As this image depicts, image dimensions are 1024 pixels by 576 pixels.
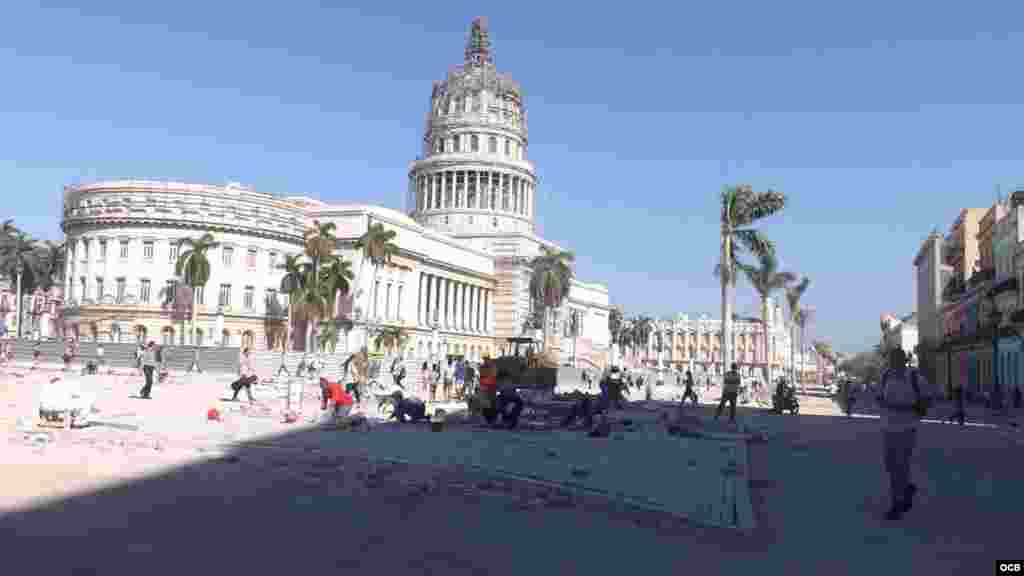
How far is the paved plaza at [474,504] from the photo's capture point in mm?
7184

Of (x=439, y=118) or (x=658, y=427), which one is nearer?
(x=658, y=427)

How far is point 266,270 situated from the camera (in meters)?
66.4

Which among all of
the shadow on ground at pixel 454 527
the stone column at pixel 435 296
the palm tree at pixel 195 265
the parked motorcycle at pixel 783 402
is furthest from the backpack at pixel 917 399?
the stone column at pixel 435 296

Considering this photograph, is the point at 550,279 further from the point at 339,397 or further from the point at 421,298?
the point at 339,397

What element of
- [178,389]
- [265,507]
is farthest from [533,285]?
[265,507]

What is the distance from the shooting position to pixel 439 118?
108 meters

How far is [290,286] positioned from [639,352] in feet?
374

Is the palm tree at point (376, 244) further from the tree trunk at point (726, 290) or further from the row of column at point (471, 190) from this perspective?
the row of column at point (471, 190)

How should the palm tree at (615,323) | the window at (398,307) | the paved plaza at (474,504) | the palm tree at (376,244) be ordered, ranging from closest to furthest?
1. the paved plaza at (474,504)
2. the palm tree at (376,244)
3. the window at (398,307)
4. the palm tree at (615,323)

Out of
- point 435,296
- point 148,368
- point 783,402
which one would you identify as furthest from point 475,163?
point 148,368

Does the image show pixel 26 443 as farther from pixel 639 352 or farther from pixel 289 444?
pixel 639 352

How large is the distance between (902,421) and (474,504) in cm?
503

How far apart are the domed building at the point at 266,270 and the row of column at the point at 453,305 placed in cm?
16

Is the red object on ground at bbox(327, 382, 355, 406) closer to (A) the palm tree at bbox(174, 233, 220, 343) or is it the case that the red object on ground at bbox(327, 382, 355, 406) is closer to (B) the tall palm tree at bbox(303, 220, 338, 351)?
(B) the tall palm tree at bbox(303, 220, 338, 351)
